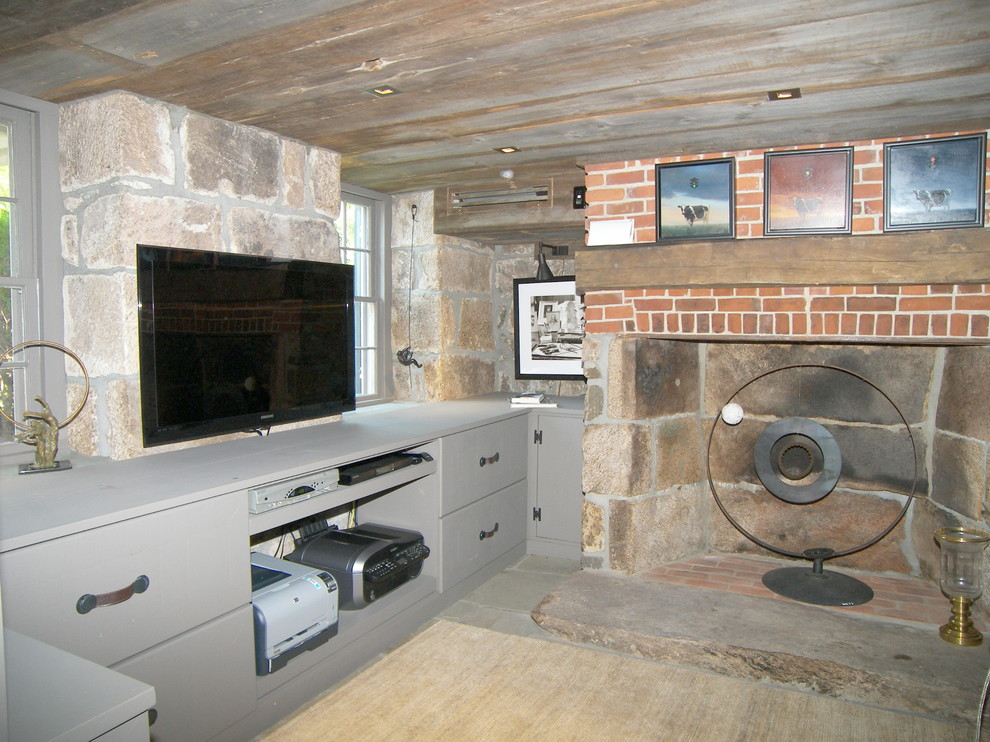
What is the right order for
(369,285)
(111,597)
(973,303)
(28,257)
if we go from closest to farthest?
(111,597) → (28,257) → (973,303) → (369,285)

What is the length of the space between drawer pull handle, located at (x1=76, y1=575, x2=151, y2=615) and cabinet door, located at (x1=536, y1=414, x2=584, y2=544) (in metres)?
2.30

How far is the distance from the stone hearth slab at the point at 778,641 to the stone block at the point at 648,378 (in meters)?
0.79

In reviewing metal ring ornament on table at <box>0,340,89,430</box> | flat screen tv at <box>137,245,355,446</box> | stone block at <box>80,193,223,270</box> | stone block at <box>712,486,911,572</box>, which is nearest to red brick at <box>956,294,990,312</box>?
stone block at <box>712,486,911,572</box>

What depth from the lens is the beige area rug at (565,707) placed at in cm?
214

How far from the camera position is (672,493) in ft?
10.8

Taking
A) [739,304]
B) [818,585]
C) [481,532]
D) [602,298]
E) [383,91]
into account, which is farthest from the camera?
[481,532]

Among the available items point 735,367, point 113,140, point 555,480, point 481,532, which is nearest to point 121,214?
point 113,140

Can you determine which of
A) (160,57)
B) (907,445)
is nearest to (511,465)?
(907,445)

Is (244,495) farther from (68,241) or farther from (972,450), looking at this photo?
(972,450)

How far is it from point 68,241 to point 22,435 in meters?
0.70

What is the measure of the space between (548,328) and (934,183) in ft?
7.41

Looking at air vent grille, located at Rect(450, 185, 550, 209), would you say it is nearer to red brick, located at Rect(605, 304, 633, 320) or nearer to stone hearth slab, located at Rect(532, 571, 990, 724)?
red brick, located at Rect(605, 304, 633, 320)

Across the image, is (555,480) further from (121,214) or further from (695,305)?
(121,214)

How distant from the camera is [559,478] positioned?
3732mm
